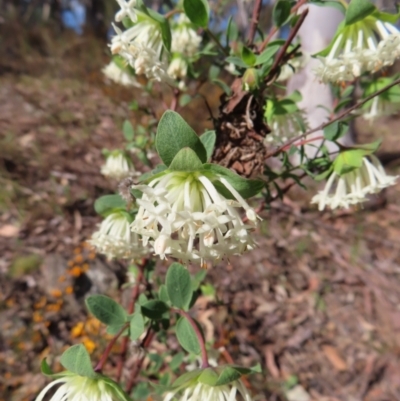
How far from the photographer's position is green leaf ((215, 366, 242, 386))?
19.4 inches

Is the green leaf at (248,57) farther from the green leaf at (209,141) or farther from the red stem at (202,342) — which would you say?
the red stem at (202,342)

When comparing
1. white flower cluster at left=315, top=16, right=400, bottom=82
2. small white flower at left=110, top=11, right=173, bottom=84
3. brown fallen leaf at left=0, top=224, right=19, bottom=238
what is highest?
small white flower at left=110, top=11, right=173, bottom=84

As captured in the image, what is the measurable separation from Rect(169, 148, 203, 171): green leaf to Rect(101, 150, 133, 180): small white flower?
2.07ft

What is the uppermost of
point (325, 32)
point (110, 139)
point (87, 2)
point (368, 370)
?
point (87, 2)

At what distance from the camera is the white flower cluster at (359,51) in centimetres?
59

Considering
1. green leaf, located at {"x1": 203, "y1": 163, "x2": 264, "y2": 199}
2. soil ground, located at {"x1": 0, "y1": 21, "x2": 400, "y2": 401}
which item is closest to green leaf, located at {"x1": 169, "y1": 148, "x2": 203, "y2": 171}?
green leaf, located at {"x1": 203, "y1": 163, "x2": 264, "y2": 199}

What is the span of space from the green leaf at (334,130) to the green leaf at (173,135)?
328mm

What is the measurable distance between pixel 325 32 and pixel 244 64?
1.94 metres

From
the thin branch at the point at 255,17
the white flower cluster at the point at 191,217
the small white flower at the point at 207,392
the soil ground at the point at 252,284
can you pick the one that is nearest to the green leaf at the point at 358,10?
the thin branch at the point at 255,17

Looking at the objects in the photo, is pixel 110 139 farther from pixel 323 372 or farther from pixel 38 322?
pixel 323 372

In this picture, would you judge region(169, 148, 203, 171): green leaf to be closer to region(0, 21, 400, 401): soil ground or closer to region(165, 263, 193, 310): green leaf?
region(165, 263, 193, 310): green leaf

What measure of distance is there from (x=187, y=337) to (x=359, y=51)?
54 cm

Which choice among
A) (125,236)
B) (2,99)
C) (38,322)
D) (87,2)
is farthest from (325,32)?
(87,2)

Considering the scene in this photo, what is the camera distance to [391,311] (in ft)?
6.64
